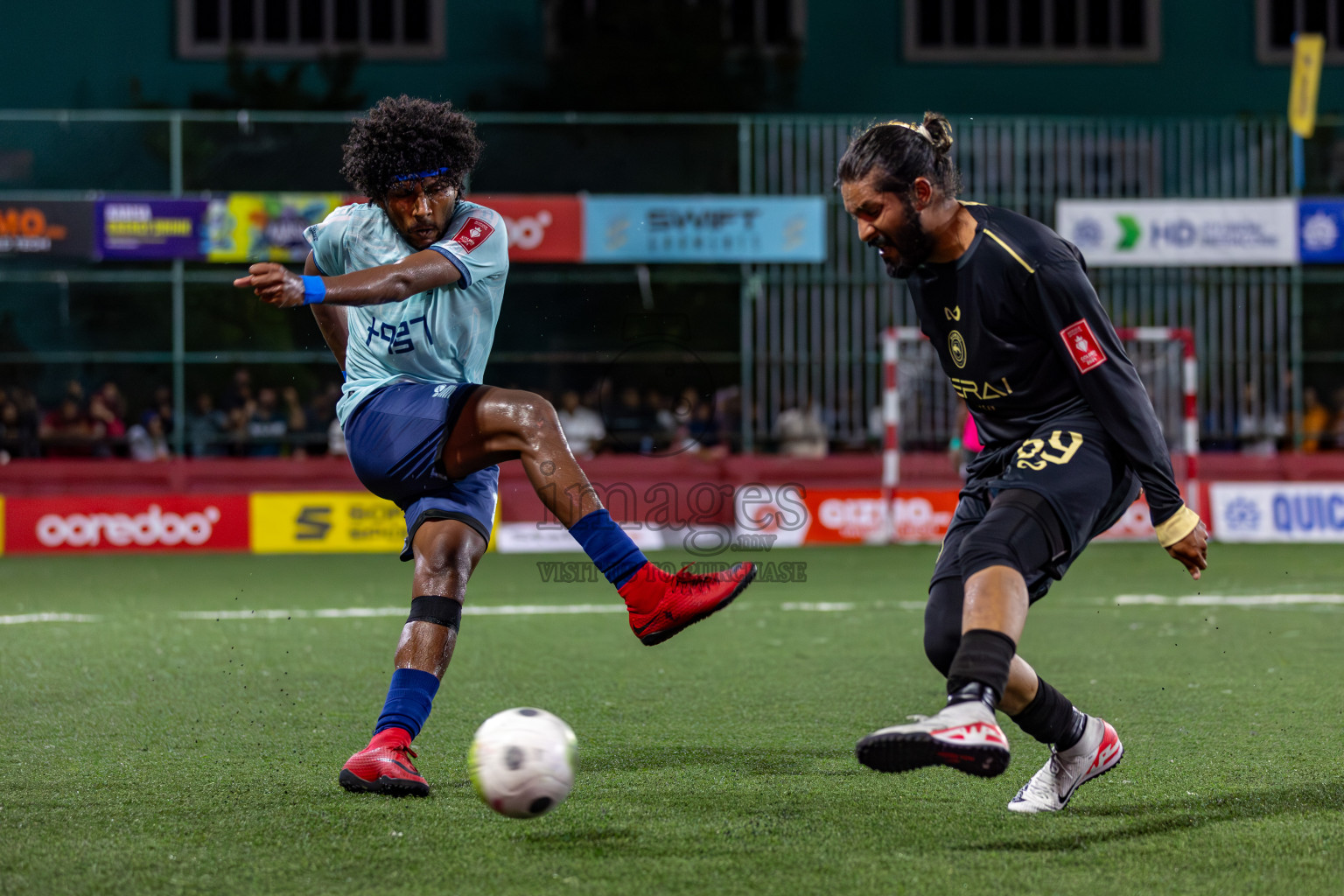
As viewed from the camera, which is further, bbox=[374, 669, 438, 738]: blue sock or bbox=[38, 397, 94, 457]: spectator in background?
bbox=[38, 397, 94, 457]: spectator in background

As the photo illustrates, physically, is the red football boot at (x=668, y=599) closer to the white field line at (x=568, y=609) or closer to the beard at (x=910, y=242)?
the beard at (x=910, y=242)

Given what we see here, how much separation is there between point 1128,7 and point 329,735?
24.8 m

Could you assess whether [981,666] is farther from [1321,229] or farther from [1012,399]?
[1321,229]

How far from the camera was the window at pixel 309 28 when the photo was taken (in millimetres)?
24938

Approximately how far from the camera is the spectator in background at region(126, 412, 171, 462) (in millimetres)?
16688

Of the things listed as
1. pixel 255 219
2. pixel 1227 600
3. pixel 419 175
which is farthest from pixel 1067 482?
pixel 255 219

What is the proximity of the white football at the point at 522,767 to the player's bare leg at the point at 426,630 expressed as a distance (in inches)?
22.7

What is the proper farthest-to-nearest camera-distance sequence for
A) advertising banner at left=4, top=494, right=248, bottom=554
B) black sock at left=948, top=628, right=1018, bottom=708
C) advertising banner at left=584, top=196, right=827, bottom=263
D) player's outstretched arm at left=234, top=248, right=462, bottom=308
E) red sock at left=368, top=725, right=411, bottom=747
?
advertising banner at left=584, top=196, right=827, bottom=263 < advertising banner at left=4, top=494, right=248, bottom=554 < red sock at left=368, top=725, right=411, bottom=747 < player's outstretched arm at left=234, top=248, right=462, bottom=308 < black sock at left=948, top=628, right=1018, bottom=708

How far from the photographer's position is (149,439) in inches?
657

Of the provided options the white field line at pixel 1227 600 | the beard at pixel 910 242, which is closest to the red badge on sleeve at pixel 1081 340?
the beard at pixel 910 242

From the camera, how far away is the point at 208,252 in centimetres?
1641

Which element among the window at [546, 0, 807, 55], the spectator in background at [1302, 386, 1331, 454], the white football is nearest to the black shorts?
the white football

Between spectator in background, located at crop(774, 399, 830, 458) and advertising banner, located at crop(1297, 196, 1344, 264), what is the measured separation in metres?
6.20

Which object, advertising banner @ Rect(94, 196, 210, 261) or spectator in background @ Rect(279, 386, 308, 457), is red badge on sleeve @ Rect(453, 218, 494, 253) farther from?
advertising banner @ Rect(94, 196, 210, 261)
